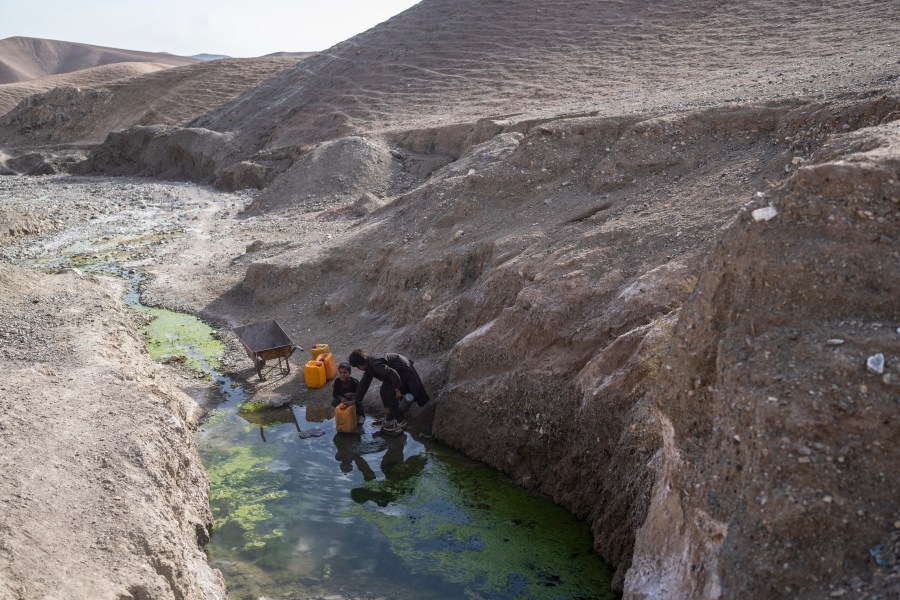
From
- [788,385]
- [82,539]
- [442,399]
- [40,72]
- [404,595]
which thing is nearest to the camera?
[788,385]

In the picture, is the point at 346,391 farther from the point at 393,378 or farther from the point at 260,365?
the point at 260,365

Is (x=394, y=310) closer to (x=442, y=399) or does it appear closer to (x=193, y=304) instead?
(x=442, y=399)

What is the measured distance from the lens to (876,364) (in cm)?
432

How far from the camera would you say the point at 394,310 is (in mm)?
12562

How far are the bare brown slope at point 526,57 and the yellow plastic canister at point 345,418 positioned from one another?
40.1 feet

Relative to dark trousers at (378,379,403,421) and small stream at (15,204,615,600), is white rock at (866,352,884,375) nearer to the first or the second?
small stream at (15,204,615,600)

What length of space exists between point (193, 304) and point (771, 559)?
13423 millimetres

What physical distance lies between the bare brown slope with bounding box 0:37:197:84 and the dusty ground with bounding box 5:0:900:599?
74.1 metres

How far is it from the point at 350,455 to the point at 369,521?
1.57 metres

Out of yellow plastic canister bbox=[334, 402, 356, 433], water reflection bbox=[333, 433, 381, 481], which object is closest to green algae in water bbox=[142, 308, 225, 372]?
yellow plastic canister bbox=[334, 402, 356, 433]

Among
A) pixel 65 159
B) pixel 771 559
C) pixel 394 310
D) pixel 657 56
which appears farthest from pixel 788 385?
pixel 65 159

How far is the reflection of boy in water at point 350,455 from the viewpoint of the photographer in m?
9.38

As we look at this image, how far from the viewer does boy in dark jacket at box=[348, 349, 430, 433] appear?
9.67 m

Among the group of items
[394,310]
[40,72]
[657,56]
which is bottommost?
[394,310]
